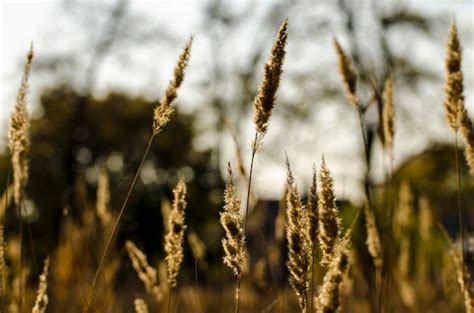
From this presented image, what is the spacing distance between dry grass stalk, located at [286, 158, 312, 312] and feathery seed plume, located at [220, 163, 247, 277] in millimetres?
103

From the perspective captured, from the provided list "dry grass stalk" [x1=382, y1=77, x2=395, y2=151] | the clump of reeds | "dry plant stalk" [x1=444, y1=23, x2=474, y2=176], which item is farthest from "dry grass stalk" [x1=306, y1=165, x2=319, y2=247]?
"dry grass stalk" [x1=382, y1=77, x2=395, y2=151]

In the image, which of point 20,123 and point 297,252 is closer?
point 297,252

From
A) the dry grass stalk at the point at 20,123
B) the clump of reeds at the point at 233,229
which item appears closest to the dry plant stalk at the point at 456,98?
the clump of reeds at the point at 233,229

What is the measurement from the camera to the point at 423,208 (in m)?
4.08

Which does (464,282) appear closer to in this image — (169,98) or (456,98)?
(456,98)

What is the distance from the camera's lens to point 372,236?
7.37 ft

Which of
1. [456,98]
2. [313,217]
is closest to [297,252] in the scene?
[313,217]

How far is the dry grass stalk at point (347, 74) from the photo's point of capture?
2.12 meters

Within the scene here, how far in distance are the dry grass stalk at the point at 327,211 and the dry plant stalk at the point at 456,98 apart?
2.09 ft

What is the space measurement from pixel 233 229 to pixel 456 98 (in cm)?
84

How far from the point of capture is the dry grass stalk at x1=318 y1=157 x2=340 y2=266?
1.28m

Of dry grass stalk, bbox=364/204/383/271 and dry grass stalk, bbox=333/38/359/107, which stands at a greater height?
dry grass stalk, bbox=333/38/359/107

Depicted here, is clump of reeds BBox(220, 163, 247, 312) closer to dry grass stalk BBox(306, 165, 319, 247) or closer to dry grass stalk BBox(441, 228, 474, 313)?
dry grass stalk BBox(306, 165, 319, 247)

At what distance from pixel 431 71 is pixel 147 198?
9485 mm
